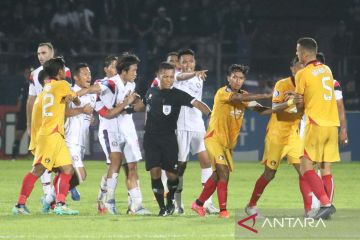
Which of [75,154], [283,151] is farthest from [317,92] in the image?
[75,154]

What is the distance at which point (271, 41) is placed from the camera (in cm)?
2547

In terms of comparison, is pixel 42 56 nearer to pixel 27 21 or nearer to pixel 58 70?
pixel 58 70

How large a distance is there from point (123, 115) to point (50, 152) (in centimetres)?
109

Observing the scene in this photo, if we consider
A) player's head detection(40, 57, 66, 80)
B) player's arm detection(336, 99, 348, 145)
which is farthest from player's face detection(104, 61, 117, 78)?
player's arm detection(336, 99, 348, 145)

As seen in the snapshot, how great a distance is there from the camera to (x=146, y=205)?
47.3 ft

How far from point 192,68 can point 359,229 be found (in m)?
3.84

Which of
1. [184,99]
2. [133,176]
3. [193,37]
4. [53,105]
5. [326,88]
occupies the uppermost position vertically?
[193,37]

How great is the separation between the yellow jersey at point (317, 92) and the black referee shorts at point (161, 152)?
5.47 ft

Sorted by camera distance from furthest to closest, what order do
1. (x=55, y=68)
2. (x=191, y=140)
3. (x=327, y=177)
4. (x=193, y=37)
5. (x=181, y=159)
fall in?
(x=193, y=37) < (x=191, y=140) < (x=181, y=159) < (x=55, y=68) < (x=327, y=177)

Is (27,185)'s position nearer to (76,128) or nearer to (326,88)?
(76,128)

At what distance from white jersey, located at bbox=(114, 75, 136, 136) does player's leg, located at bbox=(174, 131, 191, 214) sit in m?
0.82

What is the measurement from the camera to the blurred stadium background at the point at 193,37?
23578mm

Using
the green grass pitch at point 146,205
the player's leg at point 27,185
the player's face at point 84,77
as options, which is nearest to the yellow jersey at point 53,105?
the player's leg at point 27,185

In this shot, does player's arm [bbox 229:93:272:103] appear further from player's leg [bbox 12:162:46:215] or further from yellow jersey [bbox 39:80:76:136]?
player's leg [bbox 12:162:46:215]
